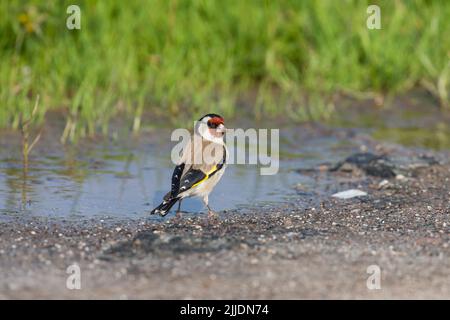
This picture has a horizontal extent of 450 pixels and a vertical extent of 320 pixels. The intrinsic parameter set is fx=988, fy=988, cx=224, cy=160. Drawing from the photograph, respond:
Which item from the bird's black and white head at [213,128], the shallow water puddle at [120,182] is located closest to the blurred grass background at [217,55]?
the shallow water puddle at [120,182]

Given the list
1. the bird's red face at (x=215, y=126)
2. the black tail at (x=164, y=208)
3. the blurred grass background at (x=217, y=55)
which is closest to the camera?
the black tail at (x=164, y=208)

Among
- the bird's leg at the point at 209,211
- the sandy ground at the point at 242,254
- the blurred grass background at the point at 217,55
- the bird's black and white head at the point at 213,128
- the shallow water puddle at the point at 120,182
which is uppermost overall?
the blurred grass background at the point at 217,55

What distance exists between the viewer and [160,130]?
9945mm

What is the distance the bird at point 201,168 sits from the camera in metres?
7.06

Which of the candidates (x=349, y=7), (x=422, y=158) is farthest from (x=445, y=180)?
(x=349, y=7)

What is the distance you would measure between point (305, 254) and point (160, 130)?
4.27 meters

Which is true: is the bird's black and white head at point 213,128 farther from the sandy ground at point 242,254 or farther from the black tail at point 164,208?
the black tail at point 164,208

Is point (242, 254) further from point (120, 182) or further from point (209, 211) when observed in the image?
point (120, 182)

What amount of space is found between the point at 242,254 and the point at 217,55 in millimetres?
5497

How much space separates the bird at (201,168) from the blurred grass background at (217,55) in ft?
6.72

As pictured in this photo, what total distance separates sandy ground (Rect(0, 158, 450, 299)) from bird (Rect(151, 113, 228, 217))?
0.18 m

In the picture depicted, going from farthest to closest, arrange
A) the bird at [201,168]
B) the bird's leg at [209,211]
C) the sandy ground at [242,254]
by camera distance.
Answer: the bird's leg at [209,211]
the bird at [201,168]
the sandy ground at [242,254]

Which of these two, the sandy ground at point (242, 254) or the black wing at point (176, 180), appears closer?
the sandy ground at point (242, 254)

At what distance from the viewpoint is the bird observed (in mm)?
7059
